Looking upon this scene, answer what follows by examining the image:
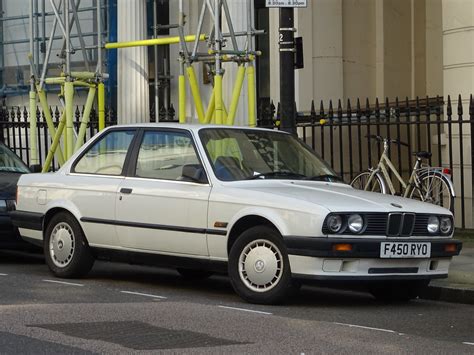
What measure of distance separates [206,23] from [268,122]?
603 cm

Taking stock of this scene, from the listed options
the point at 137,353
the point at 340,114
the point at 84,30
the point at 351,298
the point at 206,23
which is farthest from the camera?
the point at 84,30

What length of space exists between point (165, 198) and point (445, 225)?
2.53 meters

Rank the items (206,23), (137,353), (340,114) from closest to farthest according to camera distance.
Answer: (137,353), (340,114), (206,23)

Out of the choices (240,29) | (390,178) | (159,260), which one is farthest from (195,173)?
(240,29)

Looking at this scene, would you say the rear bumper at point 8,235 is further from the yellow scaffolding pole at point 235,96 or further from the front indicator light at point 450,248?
the front indicator light at point 450,248

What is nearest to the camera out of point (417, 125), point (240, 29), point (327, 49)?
point (417, 125)

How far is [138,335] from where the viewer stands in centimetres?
749

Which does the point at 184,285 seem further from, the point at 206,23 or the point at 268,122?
the point at 206,23

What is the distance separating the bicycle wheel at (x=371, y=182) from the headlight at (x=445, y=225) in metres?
4.60

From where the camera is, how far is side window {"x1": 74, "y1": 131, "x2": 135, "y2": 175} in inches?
414

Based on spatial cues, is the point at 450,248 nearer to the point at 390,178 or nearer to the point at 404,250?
the point at 404,250

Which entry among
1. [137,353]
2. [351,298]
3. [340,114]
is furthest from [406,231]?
[340,114]

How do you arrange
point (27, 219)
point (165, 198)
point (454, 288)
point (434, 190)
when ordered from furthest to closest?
point (434, 190) → point (27, 219) → point (454, 288) → point (165, 198)

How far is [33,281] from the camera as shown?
10617mm
